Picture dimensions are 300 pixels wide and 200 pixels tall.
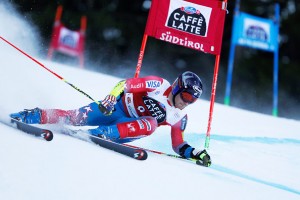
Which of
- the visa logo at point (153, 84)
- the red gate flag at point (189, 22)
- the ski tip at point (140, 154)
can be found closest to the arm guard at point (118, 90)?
the visa logo at point (153, 84)

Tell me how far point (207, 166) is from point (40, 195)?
2143 mm

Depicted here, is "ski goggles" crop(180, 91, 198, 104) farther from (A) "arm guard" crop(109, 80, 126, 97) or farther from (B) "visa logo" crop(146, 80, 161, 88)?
(A) "arm guard" crop(109, 80, 126, 97)

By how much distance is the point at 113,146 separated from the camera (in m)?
4.10

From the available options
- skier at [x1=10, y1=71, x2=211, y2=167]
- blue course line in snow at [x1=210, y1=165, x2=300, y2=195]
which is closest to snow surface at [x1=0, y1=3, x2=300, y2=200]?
blue course line in snow at [x1=210, y1=165, x2=300, y2=195]

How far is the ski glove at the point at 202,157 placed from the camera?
4.53 m

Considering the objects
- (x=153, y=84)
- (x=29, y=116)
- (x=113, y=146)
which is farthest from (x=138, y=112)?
(x=29, y=116)

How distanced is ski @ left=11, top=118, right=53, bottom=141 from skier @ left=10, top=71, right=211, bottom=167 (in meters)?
0.25

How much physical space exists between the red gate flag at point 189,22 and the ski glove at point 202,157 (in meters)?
1.31

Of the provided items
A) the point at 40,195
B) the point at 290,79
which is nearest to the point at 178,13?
the point at 40,195

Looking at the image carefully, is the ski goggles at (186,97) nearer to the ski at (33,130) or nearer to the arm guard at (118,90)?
the arm guard at (118,90)

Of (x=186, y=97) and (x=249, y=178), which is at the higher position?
(x=186, y=97)

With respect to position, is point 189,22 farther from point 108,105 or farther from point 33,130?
point 33,130

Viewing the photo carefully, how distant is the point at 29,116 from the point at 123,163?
110cm

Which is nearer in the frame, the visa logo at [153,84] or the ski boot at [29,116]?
the ski boot at [29,116]
